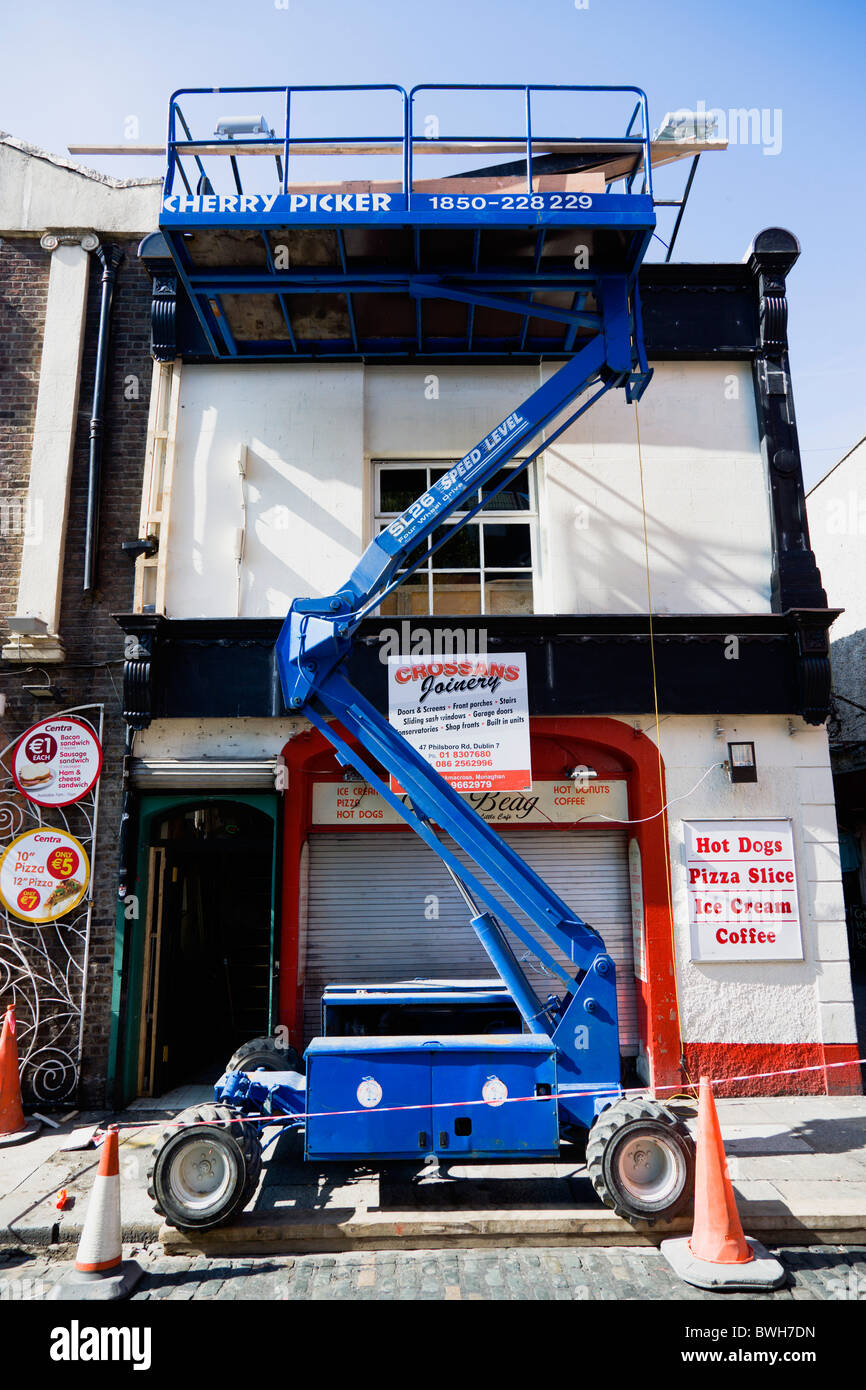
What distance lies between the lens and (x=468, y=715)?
361 inches

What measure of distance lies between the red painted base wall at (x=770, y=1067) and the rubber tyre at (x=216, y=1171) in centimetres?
497

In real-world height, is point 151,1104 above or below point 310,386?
below

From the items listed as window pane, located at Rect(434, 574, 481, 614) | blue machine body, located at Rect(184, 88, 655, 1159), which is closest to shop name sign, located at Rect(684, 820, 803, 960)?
blue machine body, located at Rect(184, 88, 655, 1159)

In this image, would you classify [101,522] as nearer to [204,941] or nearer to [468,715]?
[468,715]

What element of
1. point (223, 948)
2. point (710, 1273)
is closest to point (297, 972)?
point (223, 948)

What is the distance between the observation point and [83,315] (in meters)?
10.1

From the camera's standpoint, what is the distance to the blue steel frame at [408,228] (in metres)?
7.49

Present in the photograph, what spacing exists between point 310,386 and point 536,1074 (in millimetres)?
7774

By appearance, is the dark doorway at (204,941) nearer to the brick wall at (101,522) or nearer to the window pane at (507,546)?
the brick wall at (101,522)

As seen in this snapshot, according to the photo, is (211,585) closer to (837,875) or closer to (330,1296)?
(330,1296)

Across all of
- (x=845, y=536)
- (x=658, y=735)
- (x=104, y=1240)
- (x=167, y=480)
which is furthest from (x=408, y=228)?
(x=845, y=536)

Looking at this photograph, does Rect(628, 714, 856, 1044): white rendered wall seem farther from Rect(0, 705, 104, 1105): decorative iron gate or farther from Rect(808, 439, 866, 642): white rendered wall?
Rect(808, 439, 866, 642): white rendered wall

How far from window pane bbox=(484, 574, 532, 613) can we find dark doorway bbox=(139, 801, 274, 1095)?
3.70 meters

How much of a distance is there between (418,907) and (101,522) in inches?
225
